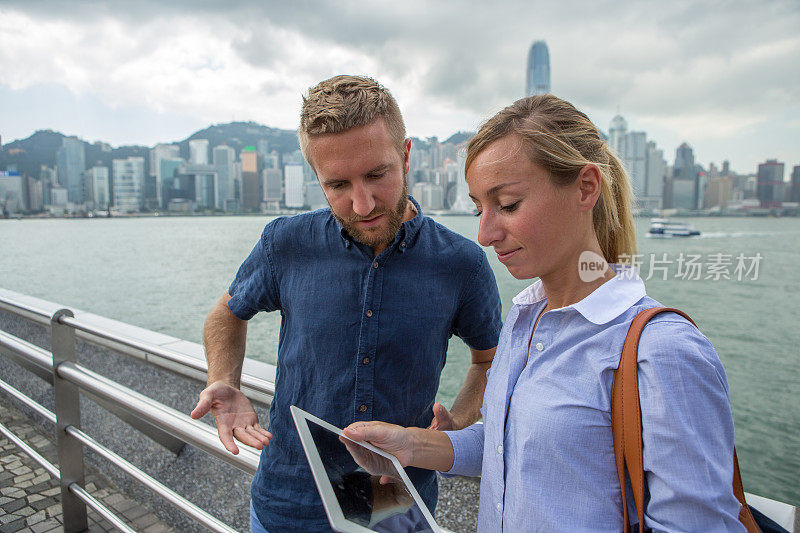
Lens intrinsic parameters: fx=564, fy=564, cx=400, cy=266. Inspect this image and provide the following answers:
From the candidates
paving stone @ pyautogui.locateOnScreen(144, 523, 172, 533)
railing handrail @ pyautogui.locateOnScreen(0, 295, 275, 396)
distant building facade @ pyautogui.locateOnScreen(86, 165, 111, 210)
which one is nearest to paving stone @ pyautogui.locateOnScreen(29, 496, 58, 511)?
paving stone @ pyautogui.locateOnScreen(144, 523, 172, 533)

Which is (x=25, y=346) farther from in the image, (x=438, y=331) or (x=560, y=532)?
(x=560, y=532)

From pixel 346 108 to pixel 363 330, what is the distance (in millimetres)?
499

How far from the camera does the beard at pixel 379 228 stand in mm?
1291

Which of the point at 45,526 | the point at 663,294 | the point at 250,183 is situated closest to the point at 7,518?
the point at 45,526

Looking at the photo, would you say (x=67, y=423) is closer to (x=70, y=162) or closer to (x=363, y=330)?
(x=363, y=330)

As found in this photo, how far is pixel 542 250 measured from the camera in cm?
95

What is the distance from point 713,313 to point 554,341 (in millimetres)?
33041

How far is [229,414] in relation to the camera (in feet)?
4.48

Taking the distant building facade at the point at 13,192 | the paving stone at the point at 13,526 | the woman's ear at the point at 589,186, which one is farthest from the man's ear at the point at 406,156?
the distant building facade at the point at 13,192

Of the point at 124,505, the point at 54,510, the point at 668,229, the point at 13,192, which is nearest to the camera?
the point at 54,510

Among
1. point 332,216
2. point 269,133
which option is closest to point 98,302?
point 269,133

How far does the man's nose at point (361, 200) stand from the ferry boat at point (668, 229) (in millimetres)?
46074

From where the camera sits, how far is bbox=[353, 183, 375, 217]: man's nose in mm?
1248

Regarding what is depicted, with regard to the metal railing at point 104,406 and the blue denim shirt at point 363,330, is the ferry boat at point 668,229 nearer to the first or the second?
the metal railing at point 104,406
